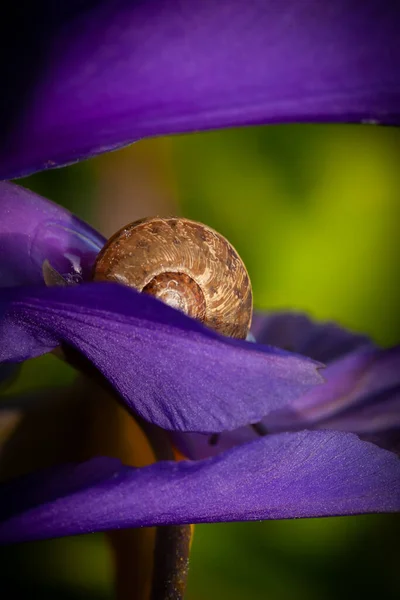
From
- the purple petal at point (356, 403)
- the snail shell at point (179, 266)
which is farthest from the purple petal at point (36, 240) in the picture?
the purple petal at point (356, 403)

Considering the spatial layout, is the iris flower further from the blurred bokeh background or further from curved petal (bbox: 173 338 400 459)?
the blurred bokeh background

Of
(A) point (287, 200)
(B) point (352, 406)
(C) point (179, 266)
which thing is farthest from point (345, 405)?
(A) point (287, 200)

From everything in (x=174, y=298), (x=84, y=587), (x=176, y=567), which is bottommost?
(x=84, y=587)

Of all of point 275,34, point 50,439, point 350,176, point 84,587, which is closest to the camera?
point 275,34

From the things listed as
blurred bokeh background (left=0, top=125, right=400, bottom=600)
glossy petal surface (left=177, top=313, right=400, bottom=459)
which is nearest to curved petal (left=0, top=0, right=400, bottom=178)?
glossy petal surface (left=177, top=313, right=400, bottom=459)

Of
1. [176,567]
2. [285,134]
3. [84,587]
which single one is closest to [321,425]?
[176,567]

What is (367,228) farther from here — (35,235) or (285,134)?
(35,235)
